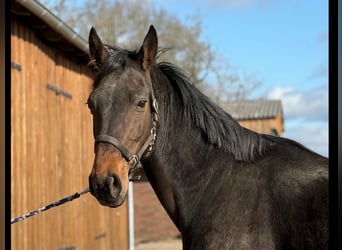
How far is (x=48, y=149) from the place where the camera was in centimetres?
716

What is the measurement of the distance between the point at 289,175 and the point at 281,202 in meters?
0.16

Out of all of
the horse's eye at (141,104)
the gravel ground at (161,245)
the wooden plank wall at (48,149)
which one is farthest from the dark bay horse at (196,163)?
the gravel ground at (161,245)

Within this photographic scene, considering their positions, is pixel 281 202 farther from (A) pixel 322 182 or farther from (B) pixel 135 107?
(B) pixel 135 107

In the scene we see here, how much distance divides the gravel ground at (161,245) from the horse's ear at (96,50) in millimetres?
12838

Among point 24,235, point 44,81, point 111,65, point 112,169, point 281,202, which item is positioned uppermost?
point 44,81

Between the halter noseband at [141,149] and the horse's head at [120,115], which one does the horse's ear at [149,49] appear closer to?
the horse's head at [120,115]

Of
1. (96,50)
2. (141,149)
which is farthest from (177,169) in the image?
(96,50)

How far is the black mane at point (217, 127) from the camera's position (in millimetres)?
3025

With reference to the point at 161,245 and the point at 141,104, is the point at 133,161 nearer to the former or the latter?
the point at 141,104

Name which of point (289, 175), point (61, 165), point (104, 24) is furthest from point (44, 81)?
point (104, 24)

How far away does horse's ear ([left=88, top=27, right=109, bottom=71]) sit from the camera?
3.14 meters

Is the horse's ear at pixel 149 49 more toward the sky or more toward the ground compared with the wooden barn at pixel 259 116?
more toward the ground

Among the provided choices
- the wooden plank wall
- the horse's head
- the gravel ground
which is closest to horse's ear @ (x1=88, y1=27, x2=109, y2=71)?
the horse's head

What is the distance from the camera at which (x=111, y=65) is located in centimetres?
301
